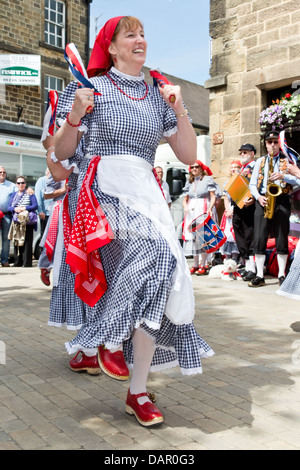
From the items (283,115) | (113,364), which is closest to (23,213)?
(283,115)

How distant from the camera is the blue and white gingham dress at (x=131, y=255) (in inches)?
105

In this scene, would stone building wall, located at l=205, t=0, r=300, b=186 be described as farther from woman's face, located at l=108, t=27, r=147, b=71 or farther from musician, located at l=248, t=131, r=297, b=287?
woman's face, located at l=108, t=27, r=147, b=71

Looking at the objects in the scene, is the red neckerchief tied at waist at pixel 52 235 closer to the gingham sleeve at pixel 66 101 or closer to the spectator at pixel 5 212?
the gingham sleeve at pixel 66 101

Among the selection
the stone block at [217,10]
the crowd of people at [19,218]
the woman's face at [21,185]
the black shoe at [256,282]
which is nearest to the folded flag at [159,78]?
the black shoe at [256,282]

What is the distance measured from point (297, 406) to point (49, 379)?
1.52 meters

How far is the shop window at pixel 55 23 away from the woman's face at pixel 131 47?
21891 millimetres

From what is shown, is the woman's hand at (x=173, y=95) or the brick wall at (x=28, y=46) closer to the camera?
the woman's hand at (x=173, y=95)

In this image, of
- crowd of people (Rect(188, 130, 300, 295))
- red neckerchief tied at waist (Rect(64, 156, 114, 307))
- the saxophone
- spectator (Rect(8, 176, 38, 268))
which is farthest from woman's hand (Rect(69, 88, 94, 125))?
spectator (Rect(8, 176, 38, 268))

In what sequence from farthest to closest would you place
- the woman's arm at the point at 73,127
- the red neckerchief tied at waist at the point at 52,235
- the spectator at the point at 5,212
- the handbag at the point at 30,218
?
the spectator at the point at 5,212 → the handbag at the point at 30,218 → the red neckerchief tied at waist at the point at 52,235 → the woman's arm at the point at 73,127

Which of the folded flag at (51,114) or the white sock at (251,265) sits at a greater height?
the folded flag at (51,114)

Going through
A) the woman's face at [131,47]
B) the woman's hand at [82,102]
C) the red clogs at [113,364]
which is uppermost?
the woman's face at [131,47]

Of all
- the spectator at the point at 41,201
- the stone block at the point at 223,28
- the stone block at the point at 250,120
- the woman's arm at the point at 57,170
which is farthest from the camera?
the spectator at the point at 41,201

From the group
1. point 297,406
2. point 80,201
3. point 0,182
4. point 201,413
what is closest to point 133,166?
point 80,201

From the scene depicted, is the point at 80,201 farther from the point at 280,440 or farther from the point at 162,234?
the point at 280,440
